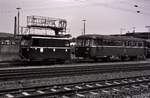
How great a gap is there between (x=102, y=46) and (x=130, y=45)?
20.6ft

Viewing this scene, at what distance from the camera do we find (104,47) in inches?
1282

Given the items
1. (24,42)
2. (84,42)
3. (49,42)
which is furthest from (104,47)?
(24,42)

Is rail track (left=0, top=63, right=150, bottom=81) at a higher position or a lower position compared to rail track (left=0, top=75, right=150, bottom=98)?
higher

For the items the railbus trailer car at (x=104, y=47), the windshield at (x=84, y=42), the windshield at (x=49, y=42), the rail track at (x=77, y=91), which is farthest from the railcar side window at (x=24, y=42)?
the rail track at (x=77, y=91)

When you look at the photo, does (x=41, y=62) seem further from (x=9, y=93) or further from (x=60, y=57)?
(x=9, y=93)

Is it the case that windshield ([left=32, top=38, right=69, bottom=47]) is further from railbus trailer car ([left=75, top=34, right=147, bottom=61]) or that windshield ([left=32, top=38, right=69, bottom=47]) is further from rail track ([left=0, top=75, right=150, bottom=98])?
rail track ([left=0, top=75, right=150, bottom=98])

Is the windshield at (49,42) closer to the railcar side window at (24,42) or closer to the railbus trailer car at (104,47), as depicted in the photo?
the railcar side window at (24,42)

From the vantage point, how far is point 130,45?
37062 millimetres

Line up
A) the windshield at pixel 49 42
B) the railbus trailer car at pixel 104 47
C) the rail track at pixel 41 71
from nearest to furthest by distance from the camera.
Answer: the rail track at pixel 41 71
the windshield at pixel 49 42
the railbus trailer car at pixel 104 47

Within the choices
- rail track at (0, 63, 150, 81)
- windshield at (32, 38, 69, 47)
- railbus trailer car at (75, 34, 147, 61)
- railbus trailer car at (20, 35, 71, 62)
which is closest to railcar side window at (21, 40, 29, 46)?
railbus trailer car at (20, 35, 71, 62)

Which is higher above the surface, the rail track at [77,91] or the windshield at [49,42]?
the windshield at [49,42]

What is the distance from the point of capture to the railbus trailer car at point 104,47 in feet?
105

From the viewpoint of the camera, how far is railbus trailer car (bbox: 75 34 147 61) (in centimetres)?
3192

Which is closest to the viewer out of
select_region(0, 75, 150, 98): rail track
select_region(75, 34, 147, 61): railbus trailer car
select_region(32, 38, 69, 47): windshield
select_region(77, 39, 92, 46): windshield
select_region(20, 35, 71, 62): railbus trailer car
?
select_region(0, 75, 150, 98): rail track
